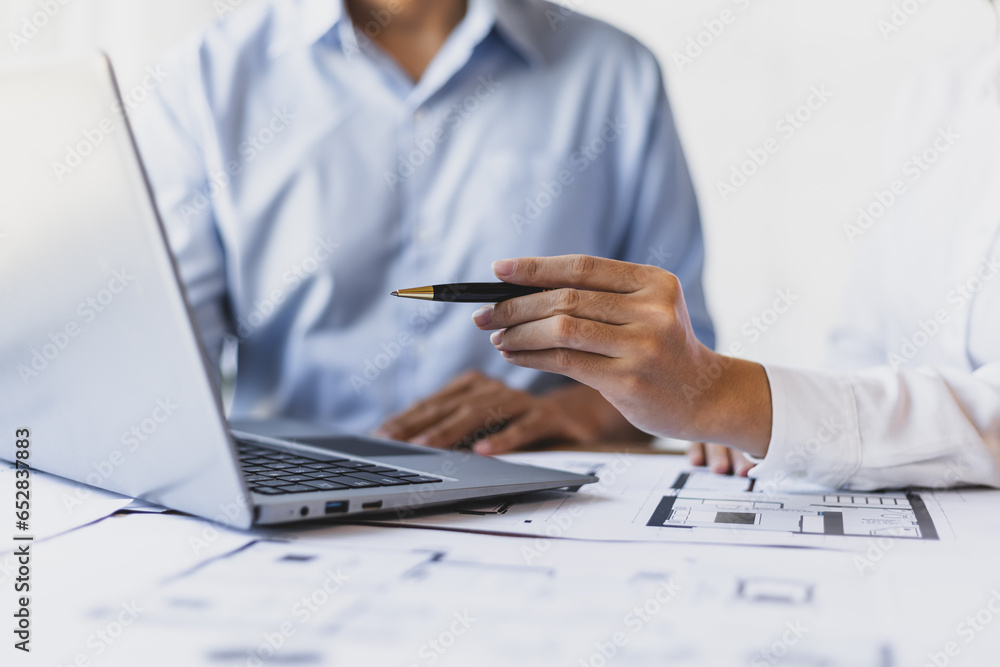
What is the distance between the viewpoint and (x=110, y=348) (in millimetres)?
523

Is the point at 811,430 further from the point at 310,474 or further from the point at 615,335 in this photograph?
the point at 310,474

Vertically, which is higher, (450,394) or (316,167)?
(316,167)

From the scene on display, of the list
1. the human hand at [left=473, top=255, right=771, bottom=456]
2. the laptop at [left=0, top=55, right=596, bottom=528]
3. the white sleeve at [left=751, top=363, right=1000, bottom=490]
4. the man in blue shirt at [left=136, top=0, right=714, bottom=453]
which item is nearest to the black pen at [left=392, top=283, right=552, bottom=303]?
the human hand at [left=473, top=255, right=771, bottom=456]

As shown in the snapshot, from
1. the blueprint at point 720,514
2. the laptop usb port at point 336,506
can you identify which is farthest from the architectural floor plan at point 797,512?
the laptop usb port at point 336,506

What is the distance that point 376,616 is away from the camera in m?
0.44

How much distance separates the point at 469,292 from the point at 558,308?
67 millimetres

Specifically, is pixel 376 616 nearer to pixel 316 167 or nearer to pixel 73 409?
pixel 73 409

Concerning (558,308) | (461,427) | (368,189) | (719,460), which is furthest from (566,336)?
(368,189)

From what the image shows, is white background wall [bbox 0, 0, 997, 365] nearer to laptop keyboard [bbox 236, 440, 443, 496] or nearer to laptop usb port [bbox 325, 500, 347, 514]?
laptop keyboard [bbox 236, 440, 443, 496]

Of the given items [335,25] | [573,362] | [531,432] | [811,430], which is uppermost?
[335,25]

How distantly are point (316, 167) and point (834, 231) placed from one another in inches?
77.3

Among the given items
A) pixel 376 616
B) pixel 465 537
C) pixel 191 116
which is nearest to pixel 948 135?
pixel 465 537

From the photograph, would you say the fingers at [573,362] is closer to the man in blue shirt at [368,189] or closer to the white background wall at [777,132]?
the man in blue shirt at [368,189]

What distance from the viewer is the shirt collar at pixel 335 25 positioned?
4.45 feet
